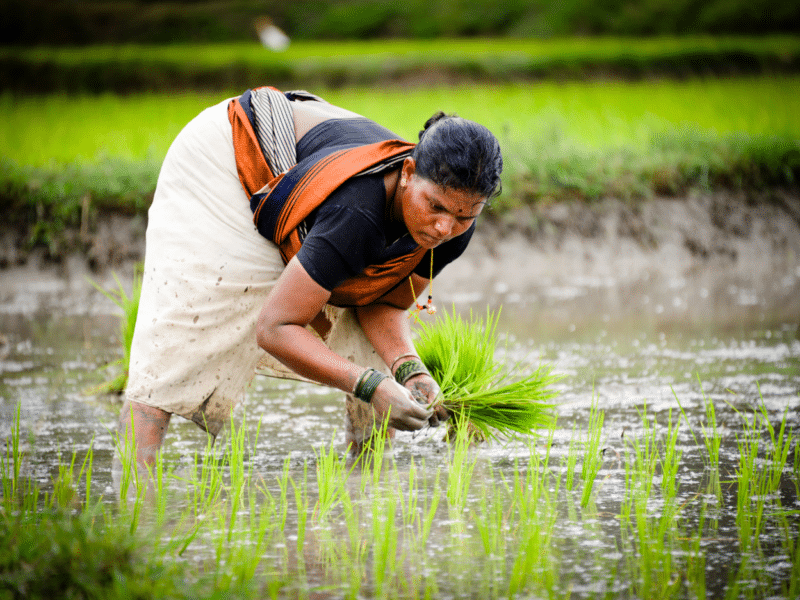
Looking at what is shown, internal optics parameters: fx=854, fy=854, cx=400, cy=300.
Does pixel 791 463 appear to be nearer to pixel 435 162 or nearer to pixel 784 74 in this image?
pixel 435 162

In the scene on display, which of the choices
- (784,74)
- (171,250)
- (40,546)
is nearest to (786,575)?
(40,546)

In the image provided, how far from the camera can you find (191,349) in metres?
2.54

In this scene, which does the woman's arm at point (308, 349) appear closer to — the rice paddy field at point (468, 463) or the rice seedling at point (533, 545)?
the rice paddy field at point (468, 463)

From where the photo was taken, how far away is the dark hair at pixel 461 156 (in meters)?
2.07

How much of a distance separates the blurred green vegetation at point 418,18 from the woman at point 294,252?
42.6ft

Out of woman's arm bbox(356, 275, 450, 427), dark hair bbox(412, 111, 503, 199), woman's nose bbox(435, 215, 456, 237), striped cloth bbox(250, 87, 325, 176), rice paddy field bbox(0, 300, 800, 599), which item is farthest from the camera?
woman's arm bbox(356, 275, 450, 427)

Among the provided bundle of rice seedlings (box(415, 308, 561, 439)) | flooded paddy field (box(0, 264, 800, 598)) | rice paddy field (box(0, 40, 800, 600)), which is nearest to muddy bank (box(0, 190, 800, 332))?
rice paddy field (box(0, 40, 800, 600))

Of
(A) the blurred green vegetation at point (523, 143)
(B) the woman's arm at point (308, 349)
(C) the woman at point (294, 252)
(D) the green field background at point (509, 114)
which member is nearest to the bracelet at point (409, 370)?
(C) the woman at point (294, 252)

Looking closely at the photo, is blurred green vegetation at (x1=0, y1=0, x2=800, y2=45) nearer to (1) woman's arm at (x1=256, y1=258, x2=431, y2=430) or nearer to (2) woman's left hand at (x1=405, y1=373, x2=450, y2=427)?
(2) woman's left hand at (x1=405, y1=373, x2=450, y2=427)

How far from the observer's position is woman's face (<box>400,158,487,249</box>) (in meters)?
2.13

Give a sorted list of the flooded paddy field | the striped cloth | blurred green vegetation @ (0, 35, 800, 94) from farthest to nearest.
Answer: blurred green vegetation @ (0, 35, 800, 94), the striped cloth, the flooded paddy field

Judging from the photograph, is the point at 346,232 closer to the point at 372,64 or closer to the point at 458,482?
the point at 458,482

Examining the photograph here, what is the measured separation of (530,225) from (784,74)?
7161mm

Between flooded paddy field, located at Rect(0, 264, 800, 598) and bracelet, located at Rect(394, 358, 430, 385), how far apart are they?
0.28 m
